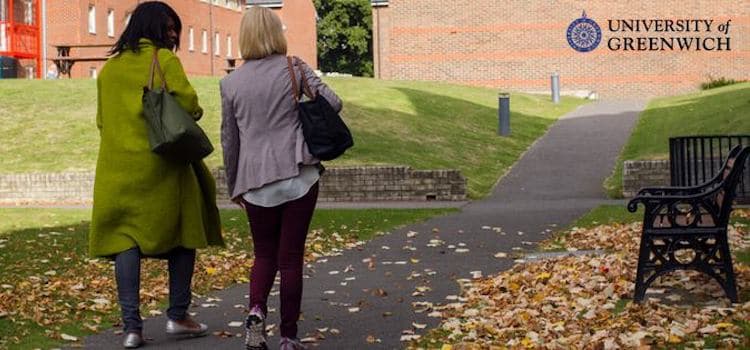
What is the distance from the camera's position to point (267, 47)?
7.53 m

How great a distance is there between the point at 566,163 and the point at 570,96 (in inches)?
984

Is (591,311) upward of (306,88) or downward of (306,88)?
downward

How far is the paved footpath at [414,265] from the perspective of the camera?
27.9 feet

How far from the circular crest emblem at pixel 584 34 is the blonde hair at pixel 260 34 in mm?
47466

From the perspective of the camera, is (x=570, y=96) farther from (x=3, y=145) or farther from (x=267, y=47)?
(x=267, y=47)

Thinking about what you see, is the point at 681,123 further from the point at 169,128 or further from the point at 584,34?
the point at 169,128

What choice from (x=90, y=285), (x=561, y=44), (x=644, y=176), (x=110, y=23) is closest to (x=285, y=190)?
(x=90, y=285)

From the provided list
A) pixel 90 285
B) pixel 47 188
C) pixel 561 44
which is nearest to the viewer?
pixel 90 285

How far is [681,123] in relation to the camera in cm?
3203

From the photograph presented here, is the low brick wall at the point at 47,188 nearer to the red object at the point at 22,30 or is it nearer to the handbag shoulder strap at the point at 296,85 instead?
the handbag shoulder strap at the point at 296,85

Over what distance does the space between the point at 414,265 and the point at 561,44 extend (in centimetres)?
4266

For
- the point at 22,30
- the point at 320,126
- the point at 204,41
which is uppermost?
the point at 204,41

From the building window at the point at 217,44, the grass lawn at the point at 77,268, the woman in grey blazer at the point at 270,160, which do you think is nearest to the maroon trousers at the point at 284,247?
the woman in grey blazer at the point at 270,160

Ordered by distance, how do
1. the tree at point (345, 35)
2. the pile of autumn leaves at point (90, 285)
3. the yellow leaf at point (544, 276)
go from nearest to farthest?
the pile of autumn leaves at point (90, 285) → the yellow leaf at point (544, 276) → the tree at point (345, 35)
